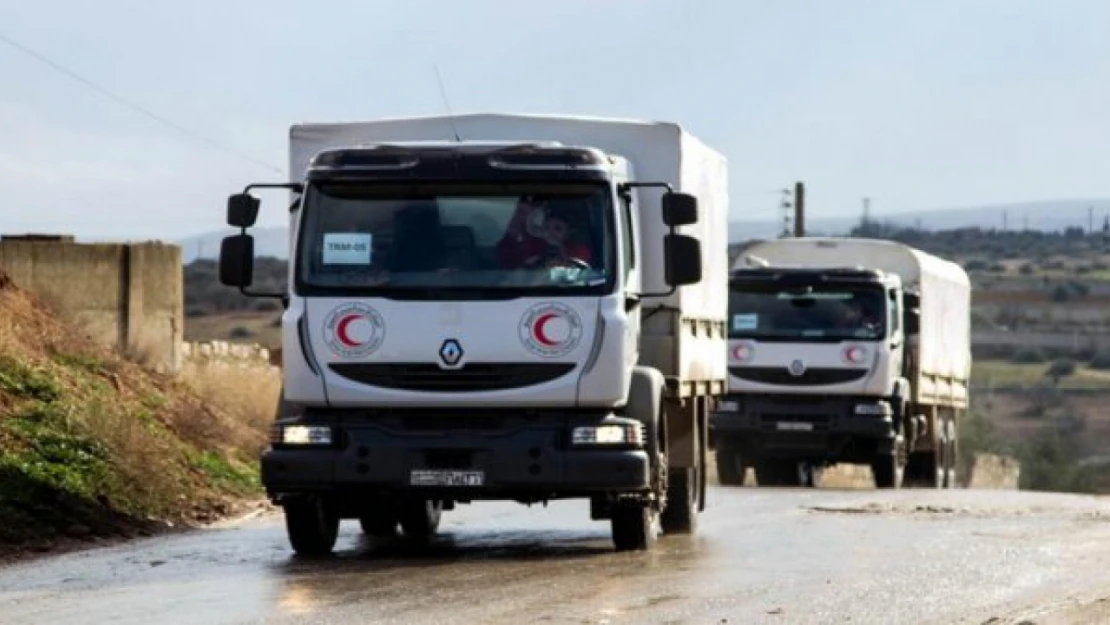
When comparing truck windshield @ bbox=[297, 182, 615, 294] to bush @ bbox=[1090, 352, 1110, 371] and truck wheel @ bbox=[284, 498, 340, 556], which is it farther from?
bush @ bbox=[1090, 352, 1110, 371]

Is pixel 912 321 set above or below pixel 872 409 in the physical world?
above

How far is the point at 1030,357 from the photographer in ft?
349

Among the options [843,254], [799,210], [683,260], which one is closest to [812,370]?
[843,254]

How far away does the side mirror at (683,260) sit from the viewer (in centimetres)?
1919

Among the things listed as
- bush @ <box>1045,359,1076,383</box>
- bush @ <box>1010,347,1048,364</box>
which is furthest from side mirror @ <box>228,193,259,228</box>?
bush @ <box>1010,347,1048,364</box>

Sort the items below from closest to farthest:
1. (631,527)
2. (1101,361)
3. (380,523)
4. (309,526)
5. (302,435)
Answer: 1. (302,435)
2. (309,526)
3. (631,527)
4. (380,523)
5. (1101,361)

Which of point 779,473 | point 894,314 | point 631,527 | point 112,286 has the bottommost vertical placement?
point 779,473

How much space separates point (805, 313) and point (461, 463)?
1660 cm

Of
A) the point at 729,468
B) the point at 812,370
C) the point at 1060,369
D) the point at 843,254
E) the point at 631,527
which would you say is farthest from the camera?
the point at 1060,369

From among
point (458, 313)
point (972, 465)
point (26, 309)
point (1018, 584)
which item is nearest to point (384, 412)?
point (458, 313)

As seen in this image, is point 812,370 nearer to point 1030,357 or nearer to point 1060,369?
point 1060,369

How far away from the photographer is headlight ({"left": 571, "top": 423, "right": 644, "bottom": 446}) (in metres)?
18.7

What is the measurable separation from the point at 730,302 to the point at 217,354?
20.6ft

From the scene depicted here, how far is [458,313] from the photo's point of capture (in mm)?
18438
